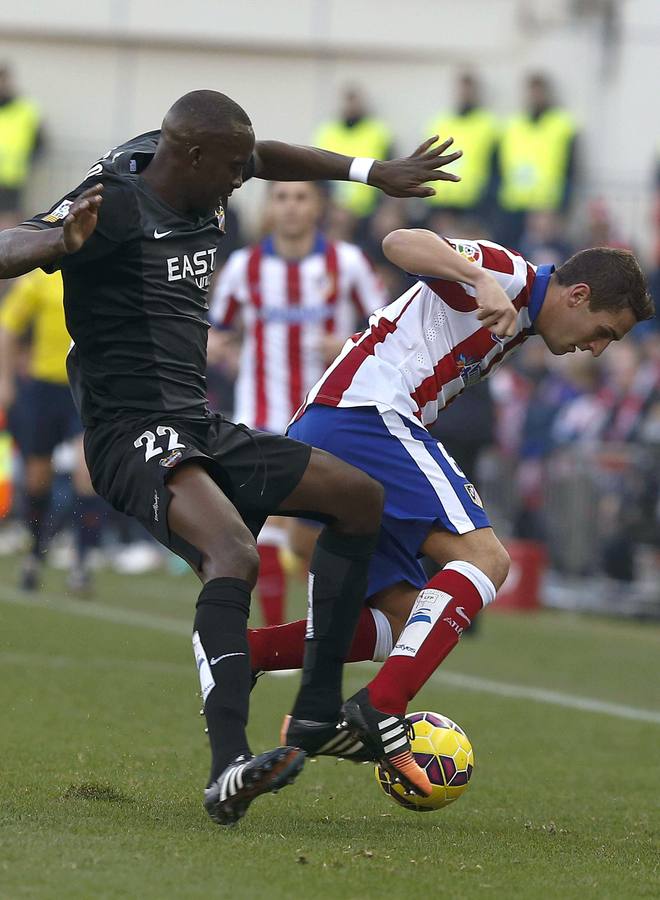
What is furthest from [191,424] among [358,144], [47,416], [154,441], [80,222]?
[358,144]

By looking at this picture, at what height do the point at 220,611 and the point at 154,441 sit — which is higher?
the point at 154,441

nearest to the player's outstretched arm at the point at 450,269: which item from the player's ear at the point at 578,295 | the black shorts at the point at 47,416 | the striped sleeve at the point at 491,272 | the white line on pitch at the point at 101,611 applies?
the striped sleeve at the point at 491,272

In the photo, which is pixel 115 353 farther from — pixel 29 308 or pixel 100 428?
pixel 29 308

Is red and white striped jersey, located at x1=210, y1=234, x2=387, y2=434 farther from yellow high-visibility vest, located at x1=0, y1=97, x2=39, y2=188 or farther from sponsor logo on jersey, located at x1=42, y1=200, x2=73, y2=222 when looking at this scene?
yellow high-visibility vest, located at x1=0, y1=97, x2=39, y2=188

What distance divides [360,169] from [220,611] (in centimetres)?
186

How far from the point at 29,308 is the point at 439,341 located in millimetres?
7017

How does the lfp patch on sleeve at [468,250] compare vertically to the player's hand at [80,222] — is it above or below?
below

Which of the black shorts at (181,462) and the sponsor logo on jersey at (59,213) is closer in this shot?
the sponsor logo on jersey at (59,213)

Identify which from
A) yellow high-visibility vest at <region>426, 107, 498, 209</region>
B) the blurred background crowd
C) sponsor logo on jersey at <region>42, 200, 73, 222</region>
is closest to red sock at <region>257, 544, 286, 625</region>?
the blurred background crowd

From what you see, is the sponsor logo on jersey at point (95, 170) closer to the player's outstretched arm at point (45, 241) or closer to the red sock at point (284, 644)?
the player's outstretched arm at point (45, 241)

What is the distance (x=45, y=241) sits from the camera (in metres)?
4.77

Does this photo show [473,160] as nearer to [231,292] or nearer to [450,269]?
[231,292]

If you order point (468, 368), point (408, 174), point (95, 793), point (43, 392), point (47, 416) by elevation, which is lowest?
point (47, 416)

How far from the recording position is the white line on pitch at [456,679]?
8.29 meters
